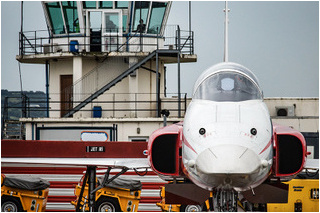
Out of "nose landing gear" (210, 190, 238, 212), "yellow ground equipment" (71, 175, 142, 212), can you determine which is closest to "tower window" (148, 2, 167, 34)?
"yellow ground equipment" (71, 175, 142, 212)

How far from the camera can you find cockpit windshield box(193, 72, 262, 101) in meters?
9.00

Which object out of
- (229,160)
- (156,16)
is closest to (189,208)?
(229,160)

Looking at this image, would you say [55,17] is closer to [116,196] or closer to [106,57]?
[106,57]

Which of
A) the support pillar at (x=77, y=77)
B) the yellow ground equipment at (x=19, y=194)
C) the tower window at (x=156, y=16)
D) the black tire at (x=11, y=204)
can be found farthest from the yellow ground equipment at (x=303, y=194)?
the support pillar at (x=77, y=77)

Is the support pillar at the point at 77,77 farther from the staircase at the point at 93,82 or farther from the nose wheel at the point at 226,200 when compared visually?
the nose wheel at the point at 226,200

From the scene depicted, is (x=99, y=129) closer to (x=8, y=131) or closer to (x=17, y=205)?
(x=8, y=131)

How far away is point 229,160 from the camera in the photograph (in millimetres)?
7633

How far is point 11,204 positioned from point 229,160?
9261mm

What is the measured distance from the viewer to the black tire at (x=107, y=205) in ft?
51.6

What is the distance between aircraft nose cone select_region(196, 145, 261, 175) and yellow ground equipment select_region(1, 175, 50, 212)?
8.58 m

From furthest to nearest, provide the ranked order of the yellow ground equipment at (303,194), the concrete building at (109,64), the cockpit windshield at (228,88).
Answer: the concrete building at (109,64)
the yellow ground equipment at (303,194)
the cockpit windshield at (228,88)

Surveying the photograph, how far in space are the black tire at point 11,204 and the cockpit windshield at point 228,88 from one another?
7.63m

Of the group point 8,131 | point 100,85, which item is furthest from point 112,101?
point 8,131

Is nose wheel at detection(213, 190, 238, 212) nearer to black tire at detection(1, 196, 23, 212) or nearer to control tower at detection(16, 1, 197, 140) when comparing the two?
black tire at detection(1, 196, 23, 212)
